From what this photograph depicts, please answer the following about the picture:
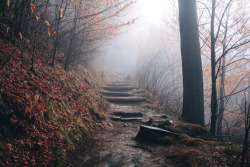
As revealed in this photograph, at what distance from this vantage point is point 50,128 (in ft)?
12.1

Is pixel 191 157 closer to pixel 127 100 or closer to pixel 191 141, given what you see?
pixel 191 141

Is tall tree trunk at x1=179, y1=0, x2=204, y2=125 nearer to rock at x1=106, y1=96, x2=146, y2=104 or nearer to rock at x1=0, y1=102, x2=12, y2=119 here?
rock at x1=106, y1=96, x2=146, y2=104

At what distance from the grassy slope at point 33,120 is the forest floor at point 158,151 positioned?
0.46 m

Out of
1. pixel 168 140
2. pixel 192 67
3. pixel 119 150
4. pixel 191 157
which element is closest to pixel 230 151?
pixel 191 157

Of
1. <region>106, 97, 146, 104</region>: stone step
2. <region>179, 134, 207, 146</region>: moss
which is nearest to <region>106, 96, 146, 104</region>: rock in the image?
<region>106, 97, 146, 104</region>: stone step

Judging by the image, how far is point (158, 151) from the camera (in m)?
4.07

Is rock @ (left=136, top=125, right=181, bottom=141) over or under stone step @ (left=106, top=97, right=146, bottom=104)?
under

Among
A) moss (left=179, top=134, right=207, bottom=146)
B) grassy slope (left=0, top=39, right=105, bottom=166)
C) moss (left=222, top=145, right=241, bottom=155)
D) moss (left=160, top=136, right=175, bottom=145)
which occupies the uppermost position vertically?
grassy slope (left=0, top=39, right=105, bottom=166)

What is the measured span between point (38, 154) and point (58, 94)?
2.44 m

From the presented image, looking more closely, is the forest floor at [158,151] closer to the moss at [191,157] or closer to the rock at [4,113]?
the moss at [191,157]

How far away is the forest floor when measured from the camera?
3285mm

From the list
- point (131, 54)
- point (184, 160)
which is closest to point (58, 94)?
point (184, 160)

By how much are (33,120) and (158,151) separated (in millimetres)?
2819

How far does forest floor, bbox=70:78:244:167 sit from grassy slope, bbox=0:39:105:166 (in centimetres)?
46
